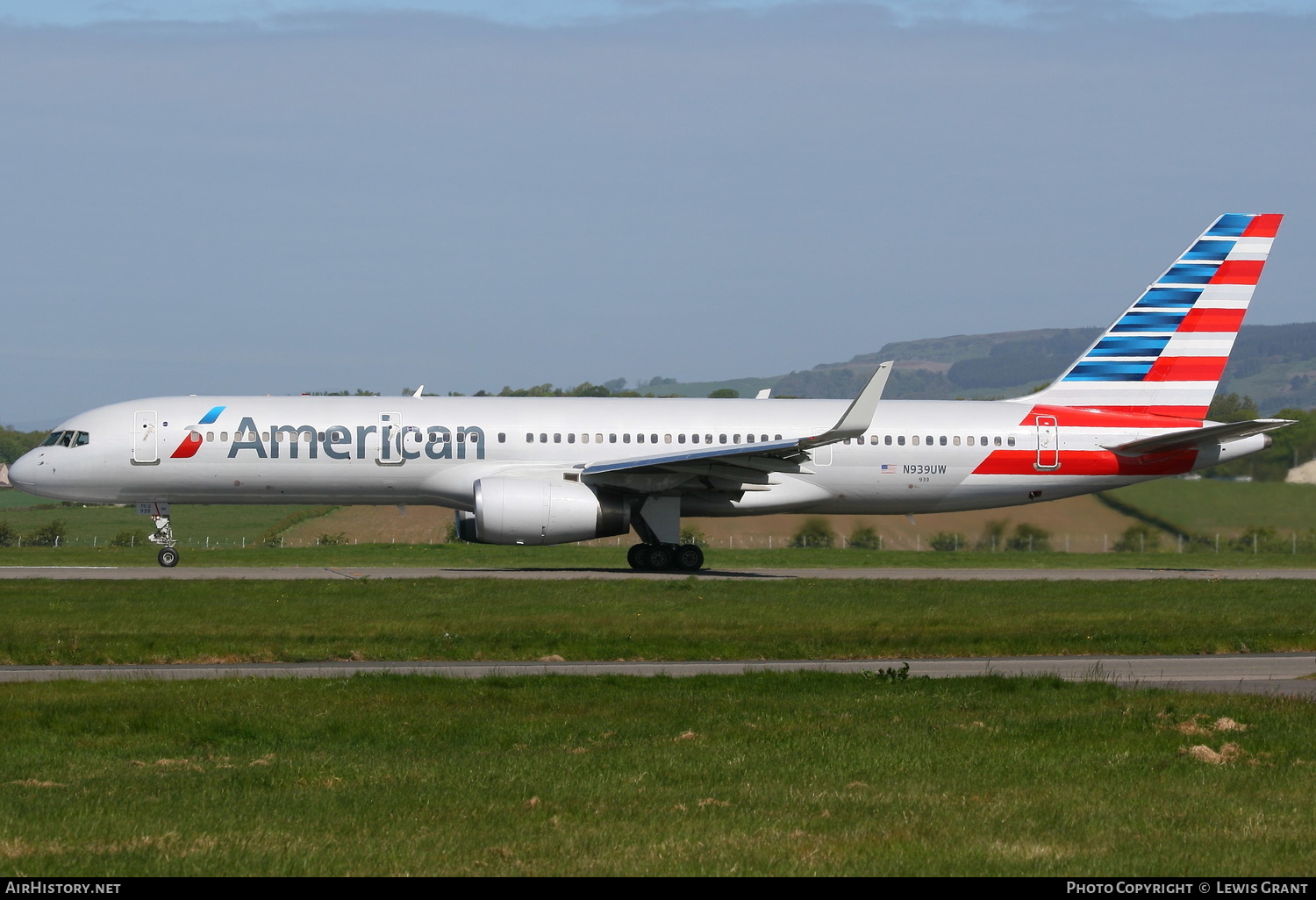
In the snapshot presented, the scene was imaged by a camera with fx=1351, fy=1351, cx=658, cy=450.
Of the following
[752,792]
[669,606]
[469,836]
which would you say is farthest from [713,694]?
[669,606]

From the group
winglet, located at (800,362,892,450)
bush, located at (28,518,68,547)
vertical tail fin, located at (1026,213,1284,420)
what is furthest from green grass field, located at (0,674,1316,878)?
bush, located at (28,518,68,547)

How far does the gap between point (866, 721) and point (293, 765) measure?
5340 millimetres

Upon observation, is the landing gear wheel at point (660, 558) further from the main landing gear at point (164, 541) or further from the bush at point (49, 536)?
the bush at point (49, 536)

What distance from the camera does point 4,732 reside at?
11922 millimetres

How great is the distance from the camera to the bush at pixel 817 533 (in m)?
40.3

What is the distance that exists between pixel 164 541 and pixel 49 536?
2037 centimetres

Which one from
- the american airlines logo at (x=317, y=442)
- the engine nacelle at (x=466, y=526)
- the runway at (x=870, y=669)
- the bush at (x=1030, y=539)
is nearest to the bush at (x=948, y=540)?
the bush at (x=1030, y=539)

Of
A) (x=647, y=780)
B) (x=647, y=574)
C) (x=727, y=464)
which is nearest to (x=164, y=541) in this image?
(x=647, y=574)

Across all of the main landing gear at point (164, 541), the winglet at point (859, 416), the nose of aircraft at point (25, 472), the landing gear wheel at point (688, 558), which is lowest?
the landing gear wheel at point (688, 558)

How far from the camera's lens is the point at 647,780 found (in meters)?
10.2

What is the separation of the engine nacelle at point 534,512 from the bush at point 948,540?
13.6m

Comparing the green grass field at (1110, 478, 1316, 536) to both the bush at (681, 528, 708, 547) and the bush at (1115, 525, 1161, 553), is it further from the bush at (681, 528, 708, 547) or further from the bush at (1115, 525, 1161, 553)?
the bush at (681, 528, 708, 547)

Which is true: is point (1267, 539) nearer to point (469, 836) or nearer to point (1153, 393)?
point (1153, 393)

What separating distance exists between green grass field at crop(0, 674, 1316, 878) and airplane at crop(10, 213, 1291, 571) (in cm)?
1594
